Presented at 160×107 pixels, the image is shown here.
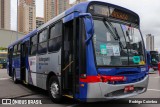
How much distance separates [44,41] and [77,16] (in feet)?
9.56

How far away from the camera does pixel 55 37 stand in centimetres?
838

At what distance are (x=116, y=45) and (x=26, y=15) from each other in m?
40.0

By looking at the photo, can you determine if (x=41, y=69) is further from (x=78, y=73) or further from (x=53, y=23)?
(x=78, y=73)

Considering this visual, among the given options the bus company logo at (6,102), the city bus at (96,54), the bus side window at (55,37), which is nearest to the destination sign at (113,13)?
the city bus at (96,54)

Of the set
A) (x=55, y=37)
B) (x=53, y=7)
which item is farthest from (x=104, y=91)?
(x=53, y=7)

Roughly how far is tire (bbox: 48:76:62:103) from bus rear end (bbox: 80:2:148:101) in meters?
1.72

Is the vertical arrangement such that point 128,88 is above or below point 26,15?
below

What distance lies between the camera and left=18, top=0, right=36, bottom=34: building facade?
1729 inches

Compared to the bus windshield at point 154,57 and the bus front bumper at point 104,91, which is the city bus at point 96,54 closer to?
the bus front bumper at point 104,91

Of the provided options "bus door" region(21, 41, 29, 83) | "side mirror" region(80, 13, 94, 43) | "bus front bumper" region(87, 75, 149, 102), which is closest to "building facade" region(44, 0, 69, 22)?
"bus door" region(21, 41, 29, 83)

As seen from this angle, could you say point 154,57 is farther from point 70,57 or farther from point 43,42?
point 70,57

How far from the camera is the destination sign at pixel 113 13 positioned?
22.7 feet

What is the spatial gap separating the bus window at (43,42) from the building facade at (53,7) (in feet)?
71.9

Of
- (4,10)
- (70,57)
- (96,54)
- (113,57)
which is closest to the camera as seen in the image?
(96,54)
